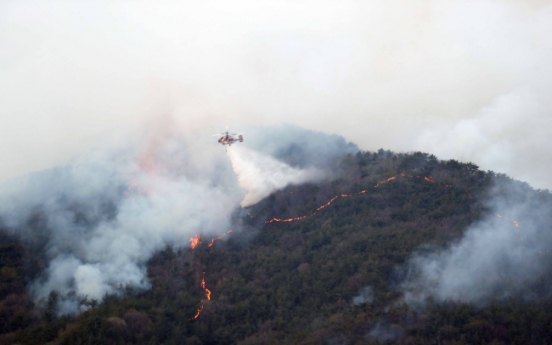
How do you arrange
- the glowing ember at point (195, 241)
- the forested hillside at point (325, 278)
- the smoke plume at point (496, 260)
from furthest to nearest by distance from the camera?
the glowing ember at point (195, 241), the smoke plume at point (496, 260), the forested hillside at point (325, 278)

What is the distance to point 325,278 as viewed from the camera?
8250 cm

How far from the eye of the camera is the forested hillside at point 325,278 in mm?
66625

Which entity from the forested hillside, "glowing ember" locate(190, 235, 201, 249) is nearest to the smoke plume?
the forested hillside

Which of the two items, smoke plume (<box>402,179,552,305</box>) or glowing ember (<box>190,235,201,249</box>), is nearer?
smoke plume (<box>402,179,552,305</box>)

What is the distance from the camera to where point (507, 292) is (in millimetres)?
69438

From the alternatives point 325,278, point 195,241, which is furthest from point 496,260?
point 195,241

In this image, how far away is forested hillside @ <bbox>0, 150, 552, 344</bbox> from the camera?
219 feet

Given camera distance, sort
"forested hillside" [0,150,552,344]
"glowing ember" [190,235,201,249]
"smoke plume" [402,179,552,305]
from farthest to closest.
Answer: "glowing ember" [190,235,201,249]
"smoke plume" [402,179,552,305]
"forested hillside" [0,150,552,344]

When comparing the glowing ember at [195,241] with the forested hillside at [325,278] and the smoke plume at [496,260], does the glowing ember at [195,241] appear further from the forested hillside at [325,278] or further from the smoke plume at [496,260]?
the smoke plume at [496,260]

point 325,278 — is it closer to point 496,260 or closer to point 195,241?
point 496,260

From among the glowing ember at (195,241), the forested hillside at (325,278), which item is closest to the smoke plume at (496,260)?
the forested hillside at (325,278)

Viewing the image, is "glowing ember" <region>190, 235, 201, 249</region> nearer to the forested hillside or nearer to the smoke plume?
the forested hillside

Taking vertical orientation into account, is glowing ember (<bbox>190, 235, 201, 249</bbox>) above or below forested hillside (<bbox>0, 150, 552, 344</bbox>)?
above

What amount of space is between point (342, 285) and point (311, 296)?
4.73 meters
